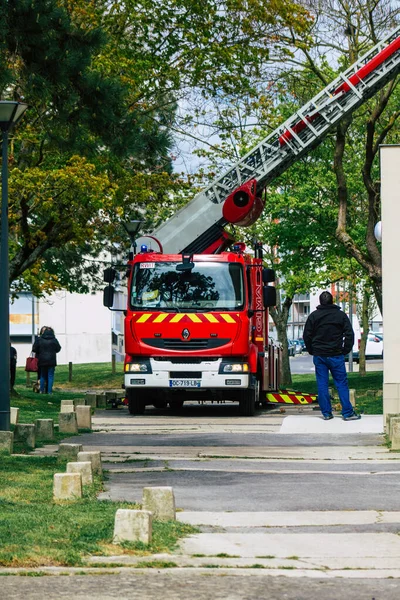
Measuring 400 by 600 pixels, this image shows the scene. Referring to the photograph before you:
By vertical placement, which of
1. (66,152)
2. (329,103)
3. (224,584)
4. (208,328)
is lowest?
(224,584)

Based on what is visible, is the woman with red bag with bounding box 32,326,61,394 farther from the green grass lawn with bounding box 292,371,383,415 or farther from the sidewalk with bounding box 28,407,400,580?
the sidewalk with bounding box 28,407,400,580

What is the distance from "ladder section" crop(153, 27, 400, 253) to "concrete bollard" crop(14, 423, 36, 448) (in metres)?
8.53

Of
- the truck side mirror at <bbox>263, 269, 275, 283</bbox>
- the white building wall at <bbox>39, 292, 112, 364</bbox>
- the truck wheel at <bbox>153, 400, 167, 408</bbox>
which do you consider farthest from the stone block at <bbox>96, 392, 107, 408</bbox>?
the white building wall at <bbox>39, 292, 112, 364</bbox>

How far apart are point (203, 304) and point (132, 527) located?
13566 millimetres

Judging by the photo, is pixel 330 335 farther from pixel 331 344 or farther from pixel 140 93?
pixel 140 93

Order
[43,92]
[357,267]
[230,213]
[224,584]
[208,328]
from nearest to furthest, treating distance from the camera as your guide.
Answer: [224,584], [43,92], [208,328], [230,213], [357,267]

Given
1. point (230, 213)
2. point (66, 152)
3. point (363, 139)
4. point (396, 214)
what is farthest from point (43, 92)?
point (363, 139)

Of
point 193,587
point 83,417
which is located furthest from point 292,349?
point 193,587

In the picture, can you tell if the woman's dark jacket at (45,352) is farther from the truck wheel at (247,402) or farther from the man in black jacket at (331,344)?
the man in black jacket at (331,344)

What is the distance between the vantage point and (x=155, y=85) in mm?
25156

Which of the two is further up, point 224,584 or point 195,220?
point 195,220

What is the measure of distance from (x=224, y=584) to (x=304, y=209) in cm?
3126

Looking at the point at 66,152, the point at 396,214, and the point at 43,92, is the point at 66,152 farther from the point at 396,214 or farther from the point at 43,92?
the point at 396,214

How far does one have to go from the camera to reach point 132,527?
7074mm
